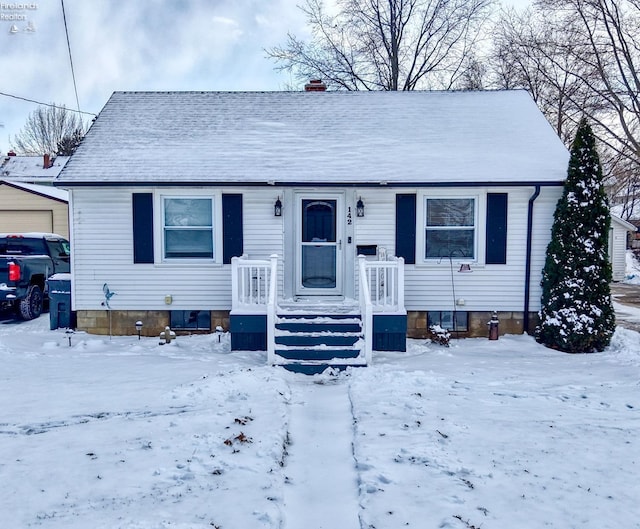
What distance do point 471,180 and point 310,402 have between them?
4.85 meters

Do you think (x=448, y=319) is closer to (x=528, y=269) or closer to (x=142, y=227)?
(x=528, y=269)

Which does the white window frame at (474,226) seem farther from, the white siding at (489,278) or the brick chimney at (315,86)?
the brick chimney at (315,86)

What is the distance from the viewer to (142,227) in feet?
29.0

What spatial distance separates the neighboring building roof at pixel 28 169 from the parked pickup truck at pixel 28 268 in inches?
670

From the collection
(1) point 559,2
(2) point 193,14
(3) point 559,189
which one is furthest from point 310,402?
(1) point 559,2

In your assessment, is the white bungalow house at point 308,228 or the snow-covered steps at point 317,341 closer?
the snow-covered steps at point 317,341

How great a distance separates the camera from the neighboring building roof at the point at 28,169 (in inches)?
1066

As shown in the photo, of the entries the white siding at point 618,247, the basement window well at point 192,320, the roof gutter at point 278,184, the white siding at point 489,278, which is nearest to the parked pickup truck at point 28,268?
the roof gutter at point 278,184

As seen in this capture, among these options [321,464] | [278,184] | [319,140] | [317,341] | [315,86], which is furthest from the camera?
[315,86]

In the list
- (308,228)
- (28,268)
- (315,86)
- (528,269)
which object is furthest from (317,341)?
(315,86)

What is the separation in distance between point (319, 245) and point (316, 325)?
1892mm

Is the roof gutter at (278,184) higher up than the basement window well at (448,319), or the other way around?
the roof gutter at (278,184)

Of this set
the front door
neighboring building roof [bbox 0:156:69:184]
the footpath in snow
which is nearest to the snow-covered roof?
the front door

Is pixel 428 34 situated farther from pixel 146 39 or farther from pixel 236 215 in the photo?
pixel 236 215
